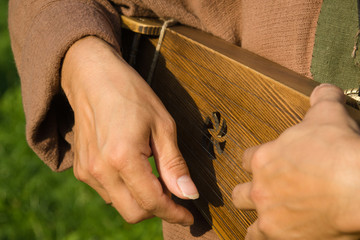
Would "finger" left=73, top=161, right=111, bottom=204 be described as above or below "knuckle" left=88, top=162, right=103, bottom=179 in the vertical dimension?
below

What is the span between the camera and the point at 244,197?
729mm

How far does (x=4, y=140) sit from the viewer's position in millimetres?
2898

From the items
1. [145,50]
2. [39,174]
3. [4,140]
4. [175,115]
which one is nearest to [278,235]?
[175,115]

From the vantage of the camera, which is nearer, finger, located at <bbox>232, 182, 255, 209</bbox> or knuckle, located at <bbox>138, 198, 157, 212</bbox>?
finger, located at <bbox>232, 182, 255, 209</bbox>

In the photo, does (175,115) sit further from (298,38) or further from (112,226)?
(112,226)

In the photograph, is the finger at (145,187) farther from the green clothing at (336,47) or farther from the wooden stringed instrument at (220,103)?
the green clothing at (336,47)

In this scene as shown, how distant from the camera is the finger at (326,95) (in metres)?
0.68

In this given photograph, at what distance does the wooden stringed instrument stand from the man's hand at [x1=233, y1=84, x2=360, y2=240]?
132 mm

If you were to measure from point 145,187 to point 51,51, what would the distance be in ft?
1.52

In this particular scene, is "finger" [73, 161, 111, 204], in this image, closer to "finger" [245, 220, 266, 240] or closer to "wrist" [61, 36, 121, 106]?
"wrist" [61, 36, 121, 106]

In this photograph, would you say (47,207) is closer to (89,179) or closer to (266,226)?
(89,179)

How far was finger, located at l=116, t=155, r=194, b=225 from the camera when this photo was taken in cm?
83

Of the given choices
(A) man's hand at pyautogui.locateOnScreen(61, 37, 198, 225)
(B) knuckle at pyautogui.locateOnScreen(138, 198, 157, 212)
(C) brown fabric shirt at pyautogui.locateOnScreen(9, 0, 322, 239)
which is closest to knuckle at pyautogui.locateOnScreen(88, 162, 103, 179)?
(A) man's hand at pyautogui.locateOnScreen(61, 37, 198, 225)

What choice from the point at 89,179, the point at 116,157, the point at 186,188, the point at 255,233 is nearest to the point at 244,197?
the point at 255,233
